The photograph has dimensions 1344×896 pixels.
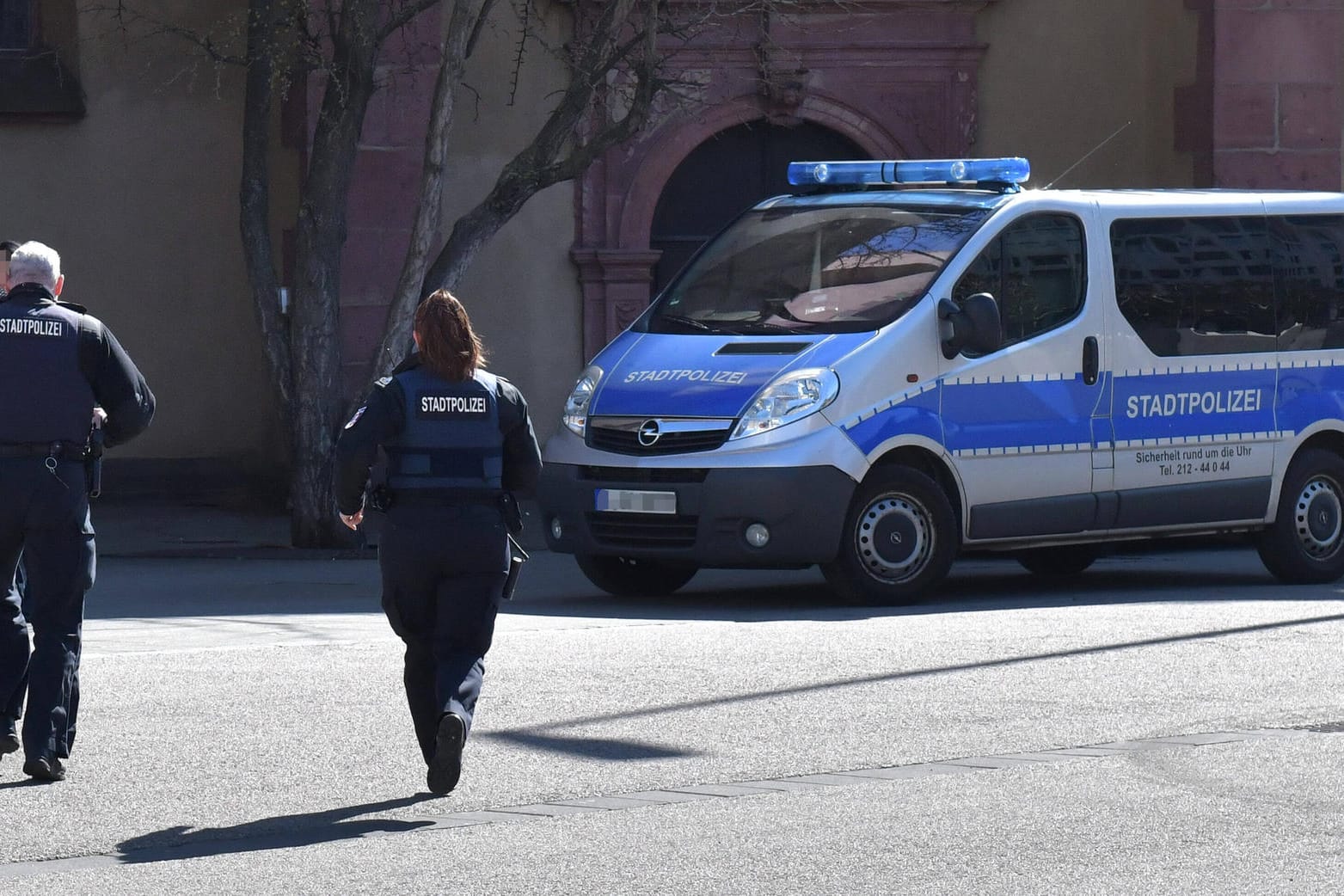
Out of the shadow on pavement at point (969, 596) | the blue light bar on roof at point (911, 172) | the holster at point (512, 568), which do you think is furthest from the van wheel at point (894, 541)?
the holster at point (512, 568)

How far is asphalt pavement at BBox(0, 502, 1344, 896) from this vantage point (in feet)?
19.6

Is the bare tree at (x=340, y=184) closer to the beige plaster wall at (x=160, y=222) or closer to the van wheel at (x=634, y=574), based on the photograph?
the van wheel at (x=634, y=574)

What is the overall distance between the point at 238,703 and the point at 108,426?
4.86 feet

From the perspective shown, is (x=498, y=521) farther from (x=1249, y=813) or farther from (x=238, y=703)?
(x=1249, y=813)

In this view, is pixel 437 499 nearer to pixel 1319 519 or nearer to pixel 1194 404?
pixel 1194 404

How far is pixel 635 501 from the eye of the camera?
37.6 feet

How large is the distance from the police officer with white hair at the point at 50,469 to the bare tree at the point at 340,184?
754 centimetres

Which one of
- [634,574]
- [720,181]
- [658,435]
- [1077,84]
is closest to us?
[658,435]

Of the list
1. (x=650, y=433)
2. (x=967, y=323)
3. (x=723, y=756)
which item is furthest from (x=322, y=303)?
(x=723, y=756)

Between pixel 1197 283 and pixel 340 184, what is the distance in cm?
559

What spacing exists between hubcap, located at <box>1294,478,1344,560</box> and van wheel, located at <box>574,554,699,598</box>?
3.44 meters

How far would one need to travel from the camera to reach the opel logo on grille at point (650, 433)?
37.5 ft

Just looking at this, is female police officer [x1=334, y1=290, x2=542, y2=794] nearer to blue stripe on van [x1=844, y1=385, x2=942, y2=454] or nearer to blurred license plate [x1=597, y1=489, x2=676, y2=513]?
blurred license plate [x1=597, y1=489, x2=676, y2=513]

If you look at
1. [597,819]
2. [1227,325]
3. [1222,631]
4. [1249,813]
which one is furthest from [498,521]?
[1227,325]
